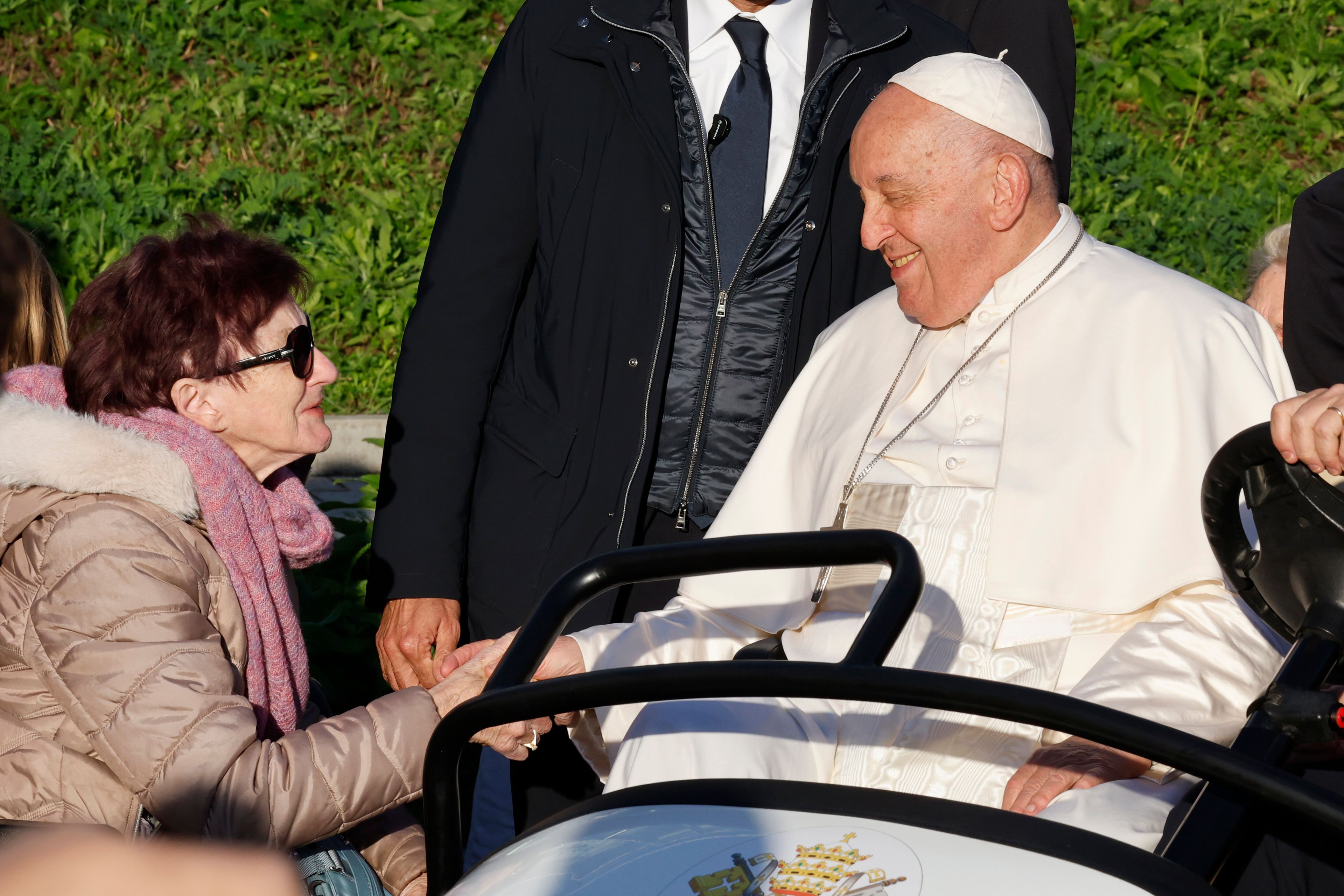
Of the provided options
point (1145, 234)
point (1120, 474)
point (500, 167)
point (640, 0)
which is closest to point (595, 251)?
point (500, 167)

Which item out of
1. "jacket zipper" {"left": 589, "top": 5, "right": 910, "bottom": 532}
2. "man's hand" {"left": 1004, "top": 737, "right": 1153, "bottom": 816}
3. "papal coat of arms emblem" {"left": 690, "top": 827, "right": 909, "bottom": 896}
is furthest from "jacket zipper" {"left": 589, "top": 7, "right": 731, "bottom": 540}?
"papal coat of arms emblem" {"left": 690, "top": 827, "right": 909, "bottom": 896}

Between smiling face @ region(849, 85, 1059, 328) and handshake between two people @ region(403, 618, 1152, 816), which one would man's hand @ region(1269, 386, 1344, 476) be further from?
smiling face @ region(849, 85, 1059, 328)

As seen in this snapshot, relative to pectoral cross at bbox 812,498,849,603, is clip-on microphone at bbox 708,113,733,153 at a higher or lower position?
higher

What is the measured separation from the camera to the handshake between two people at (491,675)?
2699 millimetres

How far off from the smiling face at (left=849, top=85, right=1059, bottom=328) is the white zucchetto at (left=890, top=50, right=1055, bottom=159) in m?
0.02

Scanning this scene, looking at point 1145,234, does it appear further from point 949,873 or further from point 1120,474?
point 949,873

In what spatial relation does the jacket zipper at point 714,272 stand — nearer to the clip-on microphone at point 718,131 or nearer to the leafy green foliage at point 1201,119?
the clip-on microphone at point 718,131

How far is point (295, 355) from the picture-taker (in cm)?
307

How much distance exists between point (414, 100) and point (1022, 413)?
22.6ft

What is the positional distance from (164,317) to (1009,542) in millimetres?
1828

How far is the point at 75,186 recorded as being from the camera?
297 inches

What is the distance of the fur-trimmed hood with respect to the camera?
2.61 m

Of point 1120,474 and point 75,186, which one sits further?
point 75,186

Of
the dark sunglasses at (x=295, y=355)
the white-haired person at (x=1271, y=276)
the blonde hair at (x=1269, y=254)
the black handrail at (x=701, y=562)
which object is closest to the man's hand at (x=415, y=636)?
the dark sunglasses at (x=295, y=355)
